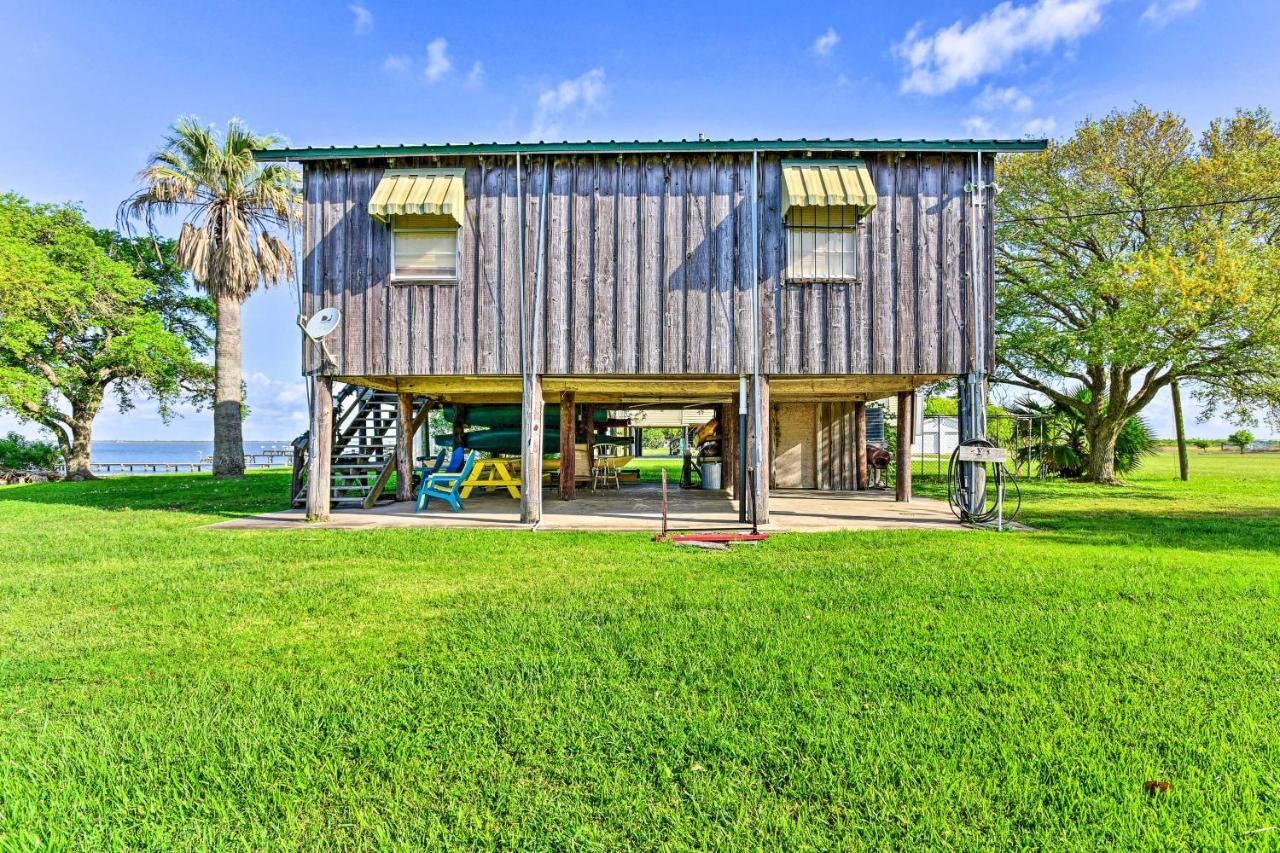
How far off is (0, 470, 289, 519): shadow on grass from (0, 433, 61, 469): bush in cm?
941

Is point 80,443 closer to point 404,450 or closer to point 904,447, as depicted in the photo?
point 404,450

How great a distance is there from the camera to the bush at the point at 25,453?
2314cm

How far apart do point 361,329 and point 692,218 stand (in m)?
5.22

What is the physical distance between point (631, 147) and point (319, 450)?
21.3 ft

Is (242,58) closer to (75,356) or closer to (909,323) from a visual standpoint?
(909,323)

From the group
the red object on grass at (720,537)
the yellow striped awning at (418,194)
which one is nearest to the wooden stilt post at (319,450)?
the yellow striped awning at (418,194)

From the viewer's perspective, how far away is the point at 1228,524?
29.0 ft

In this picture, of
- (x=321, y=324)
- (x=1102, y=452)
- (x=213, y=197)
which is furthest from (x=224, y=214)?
(x=1102, y=452)

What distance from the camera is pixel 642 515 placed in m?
10.0

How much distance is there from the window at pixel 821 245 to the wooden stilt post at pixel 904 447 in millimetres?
4819

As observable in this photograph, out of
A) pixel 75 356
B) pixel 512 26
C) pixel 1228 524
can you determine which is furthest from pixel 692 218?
pixel 75 356

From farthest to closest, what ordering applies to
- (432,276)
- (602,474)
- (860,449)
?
(602,474) → (860,449) → (432,276)

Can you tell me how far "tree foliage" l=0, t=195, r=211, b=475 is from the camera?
1773cm

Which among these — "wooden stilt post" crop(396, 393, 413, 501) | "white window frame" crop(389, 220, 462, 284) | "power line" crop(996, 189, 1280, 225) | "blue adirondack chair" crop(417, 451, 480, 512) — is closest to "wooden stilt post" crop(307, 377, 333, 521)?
"blue adirondack chair" crop(417, 451, 480, 512)
